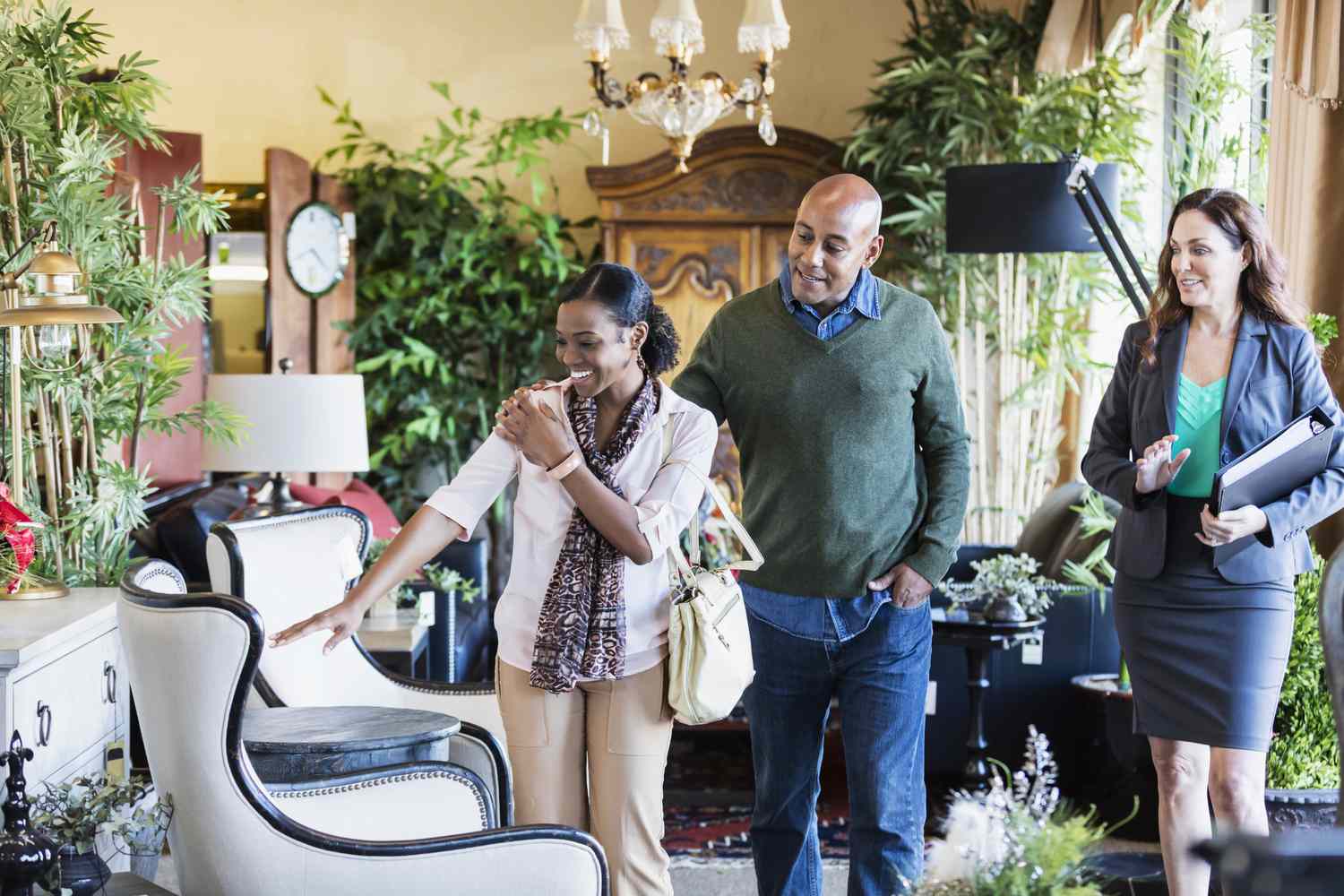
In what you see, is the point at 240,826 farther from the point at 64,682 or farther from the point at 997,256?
the point at 997,256

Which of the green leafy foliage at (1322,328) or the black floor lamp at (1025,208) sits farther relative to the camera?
the black floor lamp at (1025,208)

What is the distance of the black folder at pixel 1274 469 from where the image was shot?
251 cm

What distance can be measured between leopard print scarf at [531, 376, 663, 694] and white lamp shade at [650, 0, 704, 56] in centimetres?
→ 361

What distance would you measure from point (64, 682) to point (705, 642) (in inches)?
53.4

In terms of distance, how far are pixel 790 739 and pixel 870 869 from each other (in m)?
0.27

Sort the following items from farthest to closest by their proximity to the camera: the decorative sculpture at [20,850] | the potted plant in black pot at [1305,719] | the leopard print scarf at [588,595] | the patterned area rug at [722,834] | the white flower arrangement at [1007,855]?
the patterned area rug at [722,834], the potted plant in black pot at [1305,719], the leopard print scarf at [588,595], the decorative sculpture at [20,850], the white flower arrangement at [1007,855]

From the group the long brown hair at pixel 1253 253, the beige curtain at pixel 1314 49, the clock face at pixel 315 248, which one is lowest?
the long brown hair at pixel 1253 253

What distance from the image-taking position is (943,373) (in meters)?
2.60

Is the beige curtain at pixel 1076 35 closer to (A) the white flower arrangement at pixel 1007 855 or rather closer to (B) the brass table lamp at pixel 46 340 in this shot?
(B) the brass table lamp at pixel 46 340

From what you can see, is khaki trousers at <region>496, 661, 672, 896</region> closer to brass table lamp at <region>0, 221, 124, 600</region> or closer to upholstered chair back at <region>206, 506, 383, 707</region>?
upholstered chair back at <region>206, 506, 383, 707</region>

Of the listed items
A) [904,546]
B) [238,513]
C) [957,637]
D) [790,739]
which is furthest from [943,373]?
[238,513]

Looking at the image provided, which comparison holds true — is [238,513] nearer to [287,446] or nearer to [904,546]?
[287,446]

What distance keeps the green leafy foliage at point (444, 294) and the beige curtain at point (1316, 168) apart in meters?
3.87

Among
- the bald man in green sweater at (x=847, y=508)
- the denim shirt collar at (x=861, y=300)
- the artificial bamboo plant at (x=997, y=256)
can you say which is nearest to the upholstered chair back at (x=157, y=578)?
the bald man in green sweater at (x=847, y=508)
